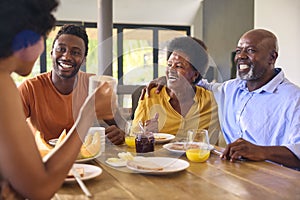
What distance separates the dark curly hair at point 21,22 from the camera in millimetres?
756

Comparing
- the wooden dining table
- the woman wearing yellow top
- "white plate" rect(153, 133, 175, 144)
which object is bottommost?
the wooden dining table

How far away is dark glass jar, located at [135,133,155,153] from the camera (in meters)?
1.61

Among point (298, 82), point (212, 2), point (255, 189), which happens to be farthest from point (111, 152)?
point (212, 2)

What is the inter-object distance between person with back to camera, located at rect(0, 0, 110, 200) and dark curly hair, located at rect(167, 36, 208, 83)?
137 centimetres

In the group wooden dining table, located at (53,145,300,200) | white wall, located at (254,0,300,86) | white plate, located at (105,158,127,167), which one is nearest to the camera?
wooden dining table, located at (53,145,300,200)

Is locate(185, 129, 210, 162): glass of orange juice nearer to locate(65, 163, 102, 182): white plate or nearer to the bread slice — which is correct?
the bread slice

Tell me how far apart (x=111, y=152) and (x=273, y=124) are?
85 cm

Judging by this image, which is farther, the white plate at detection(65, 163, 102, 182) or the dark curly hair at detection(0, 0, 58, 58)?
the white plate at detection(65, 163, 102, 182)

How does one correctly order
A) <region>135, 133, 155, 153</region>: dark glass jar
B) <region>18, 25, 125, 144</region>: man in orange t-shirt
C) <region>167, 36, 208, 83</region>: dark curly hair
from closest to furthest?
1. <region>135, 133, 155, 153</region>: dark glass jar
2. <region>18, 25, 125, 144</region>: man in orange t-shirt
3. <region>167, 36, 208, 83</region>: dark curly hair

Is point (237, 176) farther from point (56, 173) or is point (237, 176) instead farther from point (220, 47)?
point (220, 47)

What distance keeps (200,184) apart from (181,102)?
1.04 meters

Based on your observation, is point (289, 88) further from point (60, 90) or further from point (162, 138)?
point (60, 90)

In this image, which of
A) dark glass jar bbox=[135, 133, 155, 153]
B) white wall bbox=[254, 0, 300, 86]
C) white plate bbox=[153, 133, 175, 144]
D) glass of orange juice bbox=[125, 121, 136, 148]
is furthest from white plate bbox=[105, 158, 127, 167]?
white wall bbox=[254, 0, 300, 86]

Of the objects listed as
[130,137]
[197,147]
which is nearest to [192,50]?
[130,137]
